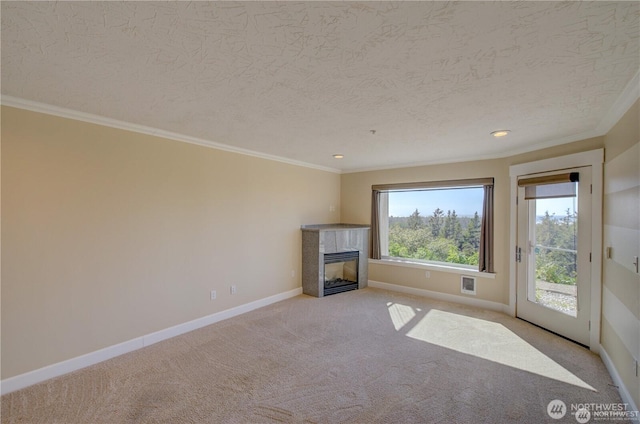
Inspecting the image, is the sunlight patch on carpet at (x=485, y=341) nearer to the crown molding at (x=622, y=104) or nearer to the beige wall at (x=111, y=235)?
the crown molding at (x=622, y=104)

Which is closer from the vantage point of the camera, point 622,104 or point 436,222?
point 622,104

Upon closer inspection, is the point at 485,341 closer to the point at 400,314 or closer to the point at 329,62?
the point at 400,314

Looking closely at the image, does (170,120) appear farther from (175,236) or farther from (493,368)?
(493,368)

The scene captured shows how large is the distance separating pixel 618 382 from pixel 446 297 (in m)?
2.47

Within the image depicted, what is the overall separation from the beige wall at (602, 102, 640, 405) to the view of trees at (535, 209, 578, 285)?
0.41 m

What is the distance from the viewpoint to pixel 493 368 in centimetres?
273

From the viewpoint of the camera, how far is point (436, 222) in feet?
17.1

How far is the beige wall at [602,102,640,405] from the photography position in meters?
2.09

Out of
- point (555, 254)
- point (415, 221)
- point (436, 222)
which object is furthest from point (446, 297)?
point (555, 254)

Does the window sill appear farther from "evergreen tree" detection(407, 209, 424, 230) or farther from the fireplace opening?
"evergreen tree" detection(407, 209, 424, 230)

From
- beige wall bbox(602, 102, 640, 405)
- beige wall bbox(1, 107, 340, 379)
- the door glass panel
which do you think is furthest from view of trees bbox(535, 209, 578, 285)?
beige wall bbox(1, 107, 340, 379)

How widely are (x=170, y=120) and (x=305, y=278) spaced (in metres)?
3.37

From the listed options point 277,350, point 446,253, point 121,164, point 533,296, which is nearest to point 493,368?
point 533,296

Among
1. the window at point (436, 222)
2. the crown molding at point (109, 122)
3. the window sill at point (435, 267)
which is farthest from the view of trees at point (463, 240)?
the crown molding at point (109, 122)
